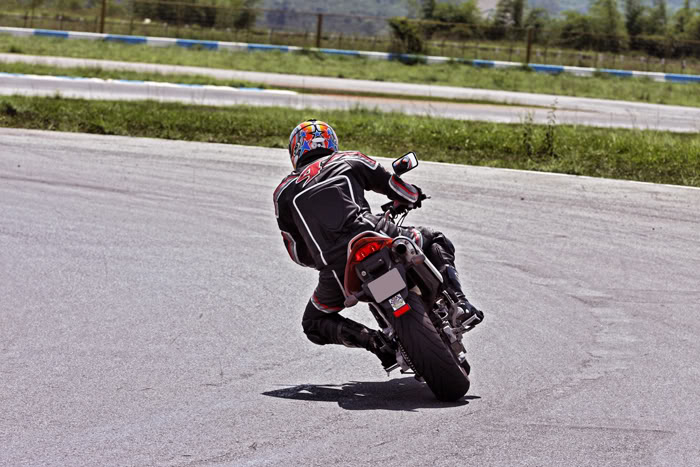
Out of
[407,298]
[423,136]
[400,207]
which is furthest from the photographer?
[423,136]

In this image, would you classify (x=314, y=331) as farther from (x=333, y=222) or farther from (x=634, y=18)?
(x=634, y=18)

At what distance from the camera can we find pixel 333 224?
5.39 m

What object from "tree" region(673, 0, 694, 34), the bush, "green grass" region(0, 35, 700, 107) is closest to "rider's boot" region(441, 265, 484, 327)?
"green grass" region(0, 35, 700, 107)

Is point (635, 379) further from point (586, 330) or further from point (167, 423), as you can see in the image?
point (167, 423)

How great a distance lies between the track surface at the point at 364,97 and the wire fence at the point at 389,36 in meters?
10.9

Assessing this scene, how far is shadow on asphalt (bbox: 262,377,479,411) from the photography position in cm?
514

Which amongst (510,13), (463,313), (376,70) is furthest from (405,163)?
(510,13)

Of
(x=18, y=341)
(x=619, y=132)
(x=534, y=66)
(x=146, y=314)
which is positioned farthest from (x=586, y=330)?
(x=534, y=66)

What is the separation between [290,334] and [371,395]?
50.5 inches

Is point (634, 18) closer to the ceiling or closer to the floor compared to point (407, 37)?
closer to the ceiling

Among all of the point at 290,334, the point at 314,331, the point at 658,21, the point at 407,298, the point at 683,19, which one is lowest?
the point at 290,334

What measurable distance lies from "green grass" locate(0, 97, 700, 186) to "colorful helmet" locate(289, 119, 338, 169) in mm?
7849

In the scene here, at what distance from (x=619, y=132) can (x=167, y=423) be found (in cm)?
1473

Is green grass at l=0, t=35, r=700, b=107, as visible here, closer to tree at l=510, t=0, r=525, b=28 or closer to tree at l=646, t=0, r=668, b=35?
tree at l=510, t=0, r=525, b=28
